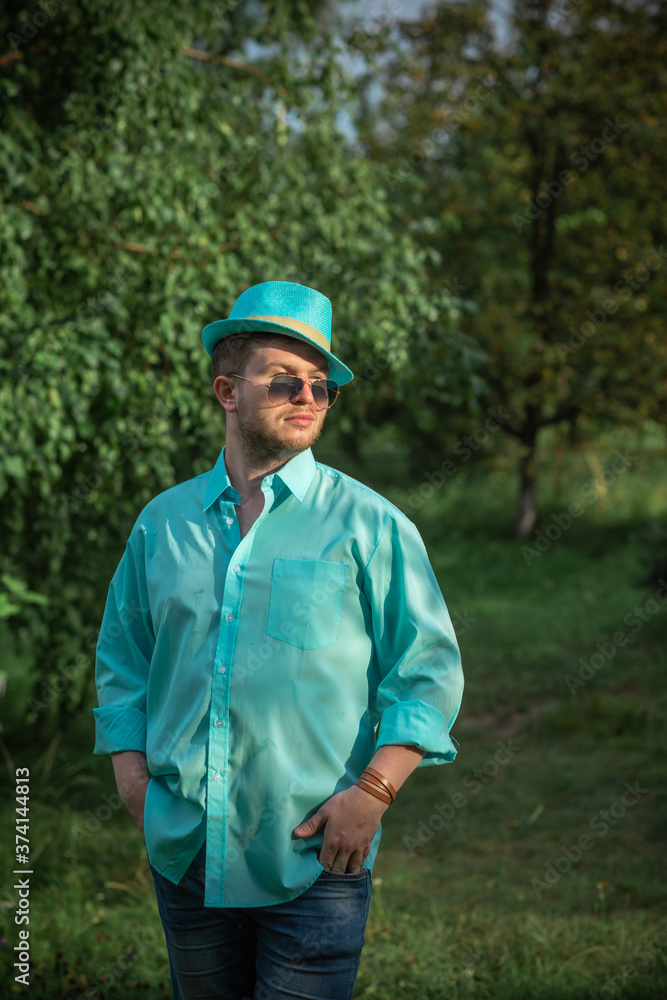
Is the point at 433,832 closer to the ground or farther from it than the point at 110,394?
closer to the ground

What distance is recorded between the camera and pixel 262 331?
1.91 metres

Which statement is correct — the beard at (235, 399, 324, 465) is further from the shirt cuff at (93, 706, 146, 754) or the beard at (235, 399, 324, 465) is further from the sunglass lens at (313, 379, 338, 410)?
the shirt cuff at (93, 706, 146, 754)

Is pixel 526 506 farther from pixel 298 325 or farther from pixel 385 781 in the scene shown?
pixel 385 781

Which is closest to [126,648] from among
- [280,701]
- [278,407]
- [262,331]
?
[280,701]

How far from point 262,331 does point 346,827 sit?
3.39 ft

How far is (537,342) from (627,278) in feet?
4.30

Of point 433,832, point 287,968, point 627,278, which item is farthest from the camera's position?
point 627,278

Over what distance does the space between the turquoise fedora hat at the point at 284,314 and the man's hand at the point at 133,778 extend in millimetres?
955

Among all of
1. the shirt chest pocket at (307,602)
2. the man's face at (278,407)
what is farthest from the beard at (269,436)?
the shirt chest pocket at (307,602)

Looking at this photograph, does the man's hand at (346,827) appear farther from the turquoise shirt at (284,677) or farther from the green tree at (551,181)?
the green tree at (551,181)

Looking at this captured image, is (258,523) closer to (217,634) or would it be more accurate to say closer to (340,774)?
(217,634)

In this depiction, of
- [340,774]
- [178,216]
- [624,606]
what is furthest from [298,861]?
[624,606]

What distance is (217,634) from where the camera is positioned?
1.81 metres

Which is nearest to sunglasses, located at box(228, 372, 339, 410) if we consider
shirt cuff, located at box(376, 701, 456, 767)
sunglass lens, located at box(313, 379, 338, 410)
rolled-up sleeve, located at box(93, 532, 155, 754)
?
sunglass lens, located at box(313, 379, 338, 410)
